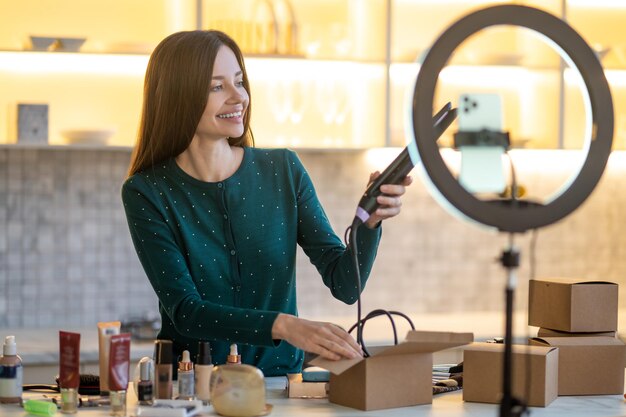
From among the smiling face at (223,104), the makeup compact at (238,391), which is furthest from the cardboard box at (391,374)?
the smiling face at (223,104)

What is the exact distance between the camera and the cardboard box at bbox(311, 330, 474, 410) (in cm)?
176

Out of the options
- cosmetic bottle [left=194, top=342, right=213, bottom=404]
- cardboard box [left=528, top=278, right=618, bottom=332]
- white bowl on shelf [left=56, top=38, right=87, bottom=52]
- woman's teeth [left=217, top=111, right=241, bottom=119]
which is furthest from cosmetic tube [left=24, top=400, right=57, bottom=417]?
white bowl on shelf [left=56, top=38, right=87, bottom=52]

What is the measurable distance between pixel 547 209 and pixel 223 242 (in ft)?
3.46

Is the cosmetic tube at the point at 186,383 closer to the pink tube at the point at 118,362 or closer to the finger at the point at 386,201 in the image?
the pink tube at the point at 118,362

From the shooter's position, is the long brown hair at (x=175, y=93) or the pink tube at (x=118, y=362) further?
the long brown hair at (x=175, y=93)

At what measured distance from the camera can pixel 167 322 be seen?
2.19 metres

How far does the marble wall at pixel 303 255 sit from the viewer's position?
3742mm

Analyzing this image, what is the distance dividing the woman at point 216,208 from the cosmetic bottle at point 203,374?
0.21 m

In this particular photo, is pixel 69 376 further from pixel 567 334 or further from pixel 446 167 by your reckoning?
pixel 567 334

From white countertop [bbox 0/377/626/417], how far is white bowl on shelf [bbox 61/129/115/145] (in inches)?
68.6

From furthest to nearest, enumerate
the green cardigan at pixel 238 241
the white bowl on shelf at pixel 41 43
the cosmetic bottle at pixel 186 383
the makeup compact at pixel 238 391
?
the white bowl on shelf at pixel 41 43, the green cardigan at pixel 238 241, the cosmetic bottle at pixel 186 383, the makeup compact at pixel 238 391

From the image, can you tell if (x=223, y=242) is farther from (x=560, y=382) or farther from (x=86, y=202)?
(x=86, y=202)

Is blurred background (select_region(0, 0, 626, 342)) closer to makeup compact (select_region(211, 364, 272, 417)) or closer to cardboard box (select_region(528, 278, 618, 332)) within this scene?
cardboard box (select_region(528, 278, 618, 332))

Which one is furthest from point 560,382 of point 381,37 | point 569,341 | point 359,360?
point 381,37
